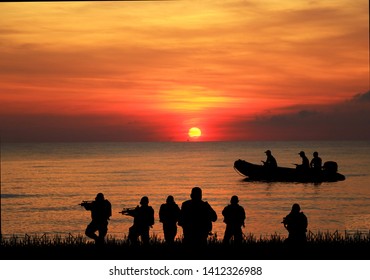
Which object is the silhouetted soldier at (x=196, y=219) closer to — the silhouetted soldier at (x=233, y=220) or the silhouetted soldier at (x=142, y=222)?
the silhouetted soldier at (x=233, y=220)

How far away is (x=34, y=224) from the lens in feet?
126

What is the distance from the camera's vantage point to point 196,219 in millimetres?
11805

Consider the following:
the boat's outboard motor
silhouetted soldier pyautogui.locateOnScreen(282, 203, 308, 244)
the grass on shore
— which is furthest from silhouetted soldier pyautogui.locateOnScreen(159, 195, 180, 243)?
the boat's outboard motor

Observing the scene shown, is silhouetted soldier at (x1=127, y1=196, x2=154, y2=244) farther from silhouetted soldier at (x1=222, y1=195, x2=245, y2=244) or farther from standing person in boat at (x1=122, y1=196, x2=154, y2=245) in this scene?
silhouetted soldier at (x1=222, y1=195, x2=245, y2=244)

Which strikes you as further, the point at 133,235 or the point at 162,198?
the point at 162,198

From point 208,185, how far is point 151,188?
19.3ft


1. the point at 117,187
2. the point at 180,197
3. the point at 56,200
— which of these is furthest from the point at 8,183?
the point at 180,197

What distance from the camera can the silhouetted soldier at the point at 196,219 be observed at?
1177 centimetres

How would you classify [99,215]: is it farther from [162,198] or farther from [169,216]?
[162,198]

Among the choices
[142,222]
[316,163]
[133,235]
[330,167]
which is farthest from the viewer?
[330,167]

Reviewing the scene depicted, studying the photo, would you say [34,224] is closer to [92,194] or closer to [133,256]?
[92,194]

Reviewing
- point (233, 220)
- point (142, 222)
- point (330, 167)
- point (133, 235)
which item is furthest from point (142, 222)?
point (330, 167)

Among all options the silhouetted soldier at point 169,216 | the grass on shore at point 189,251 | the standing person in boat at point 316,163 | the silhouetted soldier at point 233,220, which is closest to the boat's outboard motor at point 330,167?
the standing person in boat at point 316,163

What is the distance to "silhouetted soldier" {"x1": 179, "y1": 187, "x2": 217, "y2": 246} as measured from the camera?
11.8 metres
